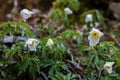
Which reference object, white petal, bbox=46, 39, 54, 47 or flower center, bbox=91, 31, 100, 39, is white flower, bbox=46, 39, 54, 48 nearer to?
white petal, bbox=46, 39, 54, 47

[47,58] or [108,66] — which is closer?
[108,66]

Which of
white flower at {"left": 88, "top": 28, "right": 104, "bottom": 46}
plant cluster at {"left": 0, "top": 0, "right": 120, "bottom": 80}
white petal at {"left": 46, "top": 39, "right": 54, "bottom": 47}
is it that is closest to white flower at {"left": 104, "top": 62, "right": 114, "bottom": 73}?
plant cluster at {"left": 0, "top": 0, "right": 120, "bottom": 80}

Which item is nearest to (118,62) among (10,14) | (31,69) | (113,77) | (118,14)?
(113,77)

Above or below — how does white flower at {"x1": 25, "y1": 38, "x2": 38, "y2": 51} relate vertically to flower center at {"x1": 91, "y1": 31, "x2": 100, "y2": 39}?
below

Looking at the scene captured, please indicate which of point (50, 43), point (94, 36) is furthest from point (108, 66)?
point (50, 43)

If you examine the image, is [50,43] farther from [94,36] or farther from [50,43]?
[94,36]

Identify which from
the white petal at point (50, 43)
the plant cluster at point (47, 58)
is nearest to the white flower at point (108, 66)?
the plant cluster at point (47, 58)

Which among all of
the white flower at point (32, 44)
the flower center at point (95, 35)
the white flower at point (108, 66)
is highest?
the flower center at point (95, 35)

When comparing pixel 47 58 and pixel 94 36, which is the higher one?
pixel 94 36

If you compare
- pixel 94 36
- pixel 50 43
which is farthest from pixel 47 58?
pixel 94 36

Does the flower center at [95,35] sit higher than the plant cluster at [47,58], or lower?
higher

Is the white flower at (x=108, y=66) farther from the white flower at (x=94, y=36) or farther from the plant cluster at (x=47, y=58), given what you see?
the white flower at (x=94, y=36)
